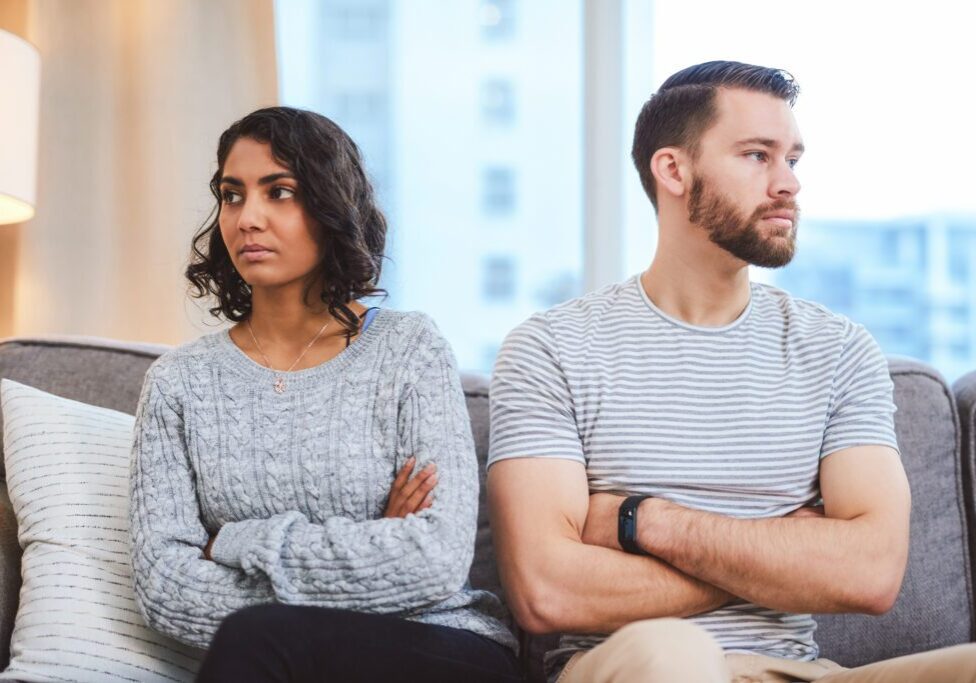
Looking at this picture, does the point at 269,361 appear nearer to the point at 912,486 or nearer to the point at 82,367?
the point at 82,367

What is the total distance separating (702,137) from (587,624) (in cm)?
79

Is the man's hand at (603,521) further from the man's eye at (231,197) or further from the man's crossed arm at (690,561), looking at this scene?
the man's eye at (231,197)

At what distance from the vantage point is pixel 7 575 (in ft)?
5.36

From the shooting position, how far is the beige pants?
1.19 meters

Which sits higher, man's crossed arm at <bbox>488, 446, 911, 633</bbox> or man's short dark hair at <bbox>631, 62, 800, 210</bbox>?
man's short dark hair at <bbox>631, 62, 800, 210</bbox>

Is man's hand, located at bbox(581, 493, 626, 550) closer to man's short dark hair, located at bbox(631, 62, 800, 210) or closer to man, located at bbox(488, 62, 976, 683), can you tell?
man, located at bbox(488, 62, 976, 683)

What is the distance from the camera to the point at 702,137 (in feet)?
5.60

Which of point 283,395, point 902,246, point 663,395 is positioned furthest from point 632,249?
point 283,395

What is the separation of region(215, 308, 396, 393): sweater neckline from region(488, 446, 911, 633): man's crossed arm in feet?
1.10

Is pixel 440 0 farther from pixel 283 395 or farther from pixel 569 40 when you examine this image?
pixel 283 395

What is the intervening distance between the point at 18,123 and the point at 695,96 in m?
1.38

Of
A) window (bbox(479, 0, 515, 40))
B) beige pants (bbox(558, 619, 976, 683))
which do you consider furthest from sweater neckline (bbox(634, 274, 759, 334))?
window (bbox(479, 0, 515, 40))

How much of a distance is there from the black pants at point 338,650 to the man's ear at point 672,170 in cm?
79

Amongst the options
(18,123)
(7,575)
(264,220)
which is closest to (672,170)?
(264,220)
